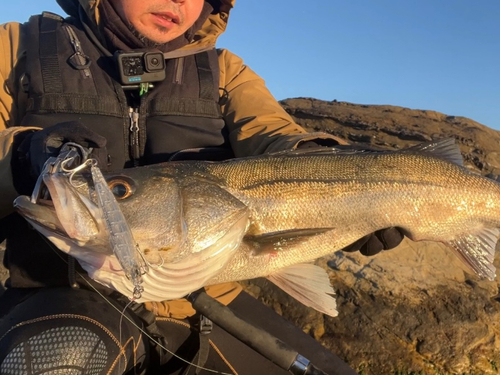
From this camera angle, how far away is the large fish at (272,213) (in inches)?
77.5

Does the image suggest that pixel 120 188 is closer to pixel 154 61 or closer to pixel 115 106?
pixel 115 106

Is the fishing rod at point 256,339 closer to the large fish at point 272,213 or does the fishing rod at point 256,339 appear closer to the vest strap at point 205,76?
the large fish at point 272,213

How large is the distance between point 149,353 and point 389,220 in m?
1.79

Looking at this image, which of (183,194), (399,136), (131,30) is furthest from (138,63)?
(399,136)

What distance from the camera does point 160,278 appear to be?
207 cm

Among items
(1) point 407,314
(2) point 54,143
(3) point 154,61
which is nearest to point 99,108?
(3) point 154,61

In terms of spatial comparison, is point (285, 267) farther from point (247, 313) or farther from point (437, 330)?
point (437, 330)

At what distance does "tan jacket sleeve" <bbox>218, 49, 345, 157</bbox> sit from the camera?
314 centimetres

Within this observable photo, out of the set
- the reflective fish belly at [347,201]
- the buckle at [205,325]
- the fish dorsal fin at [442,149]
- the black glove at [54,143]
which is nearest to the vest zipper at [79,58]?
the black glove at [54,143]

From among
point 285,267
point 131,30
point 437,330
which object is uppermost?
point 131,30

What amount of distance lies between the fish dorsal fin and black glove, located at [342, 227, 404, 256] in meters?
0.59

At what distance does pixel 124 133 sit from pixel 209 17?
1.43 meters

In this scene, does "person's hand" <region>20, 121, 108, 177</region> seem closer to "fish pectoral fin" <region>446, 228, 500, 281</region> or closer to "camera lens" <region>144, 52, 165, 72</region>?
"camera lens" <region>144, 52, 165, 72</region>

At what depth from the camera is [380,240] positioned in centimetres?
271
